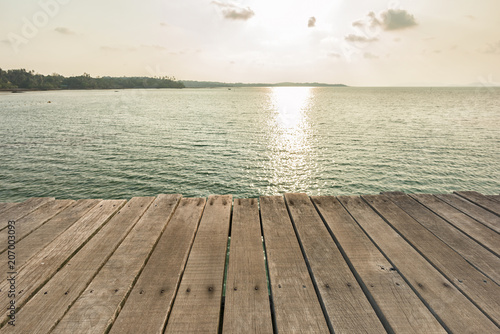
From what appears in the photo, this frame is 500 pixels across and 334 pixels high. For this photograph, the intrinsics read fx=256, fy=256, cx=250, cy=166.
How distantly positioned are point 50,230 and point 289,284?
2895mm

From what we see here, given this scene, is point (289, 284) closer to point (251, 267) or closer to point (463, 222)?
point (251, 267)

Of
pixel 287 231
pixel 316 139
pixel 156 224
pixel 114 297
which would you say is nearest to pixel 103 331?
pixel 114 297

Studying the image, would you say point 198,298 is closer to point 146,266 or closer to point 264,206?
point 146,266

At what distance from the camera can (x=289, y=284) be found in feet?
7.06

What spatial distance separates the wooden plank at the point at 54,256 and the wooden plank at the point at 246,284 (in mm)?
1627

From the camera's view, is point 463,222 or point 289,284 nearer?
point 289,284

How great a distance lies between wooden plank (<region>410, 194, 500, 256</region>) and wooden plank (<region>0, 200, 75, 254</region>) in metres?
4.99

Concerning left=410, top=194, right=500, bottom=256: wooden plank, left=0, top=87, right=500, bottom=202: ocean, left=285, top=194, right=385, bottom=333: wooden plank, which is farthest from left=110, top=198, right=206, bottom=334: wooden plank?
left=0, top=87, right=500, bottom=202: ocean

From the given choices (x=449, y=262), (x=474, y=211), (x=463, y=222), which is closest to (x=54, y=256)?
(x=449, y=262)

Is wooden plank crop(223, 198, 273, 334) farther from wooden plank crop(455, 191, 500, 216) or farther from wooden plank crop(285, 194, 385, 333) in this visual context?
wooden plank crop(455, 191, 500, 216)

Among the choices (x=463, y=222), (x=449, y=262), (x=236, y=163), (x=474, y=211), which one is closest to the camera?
(x=449, y=262)

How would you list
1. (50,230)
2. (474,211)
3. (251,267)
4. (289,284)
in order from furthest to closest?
1. (474,211)
2. (50,230)
3. (251,267)
4. (289,284)

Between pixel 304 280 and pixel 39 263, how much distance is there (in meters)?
2.51

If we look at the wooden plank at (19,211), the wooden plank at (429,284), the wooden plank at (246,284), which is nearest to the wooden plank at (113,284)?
the wooden plank at (246,284)
